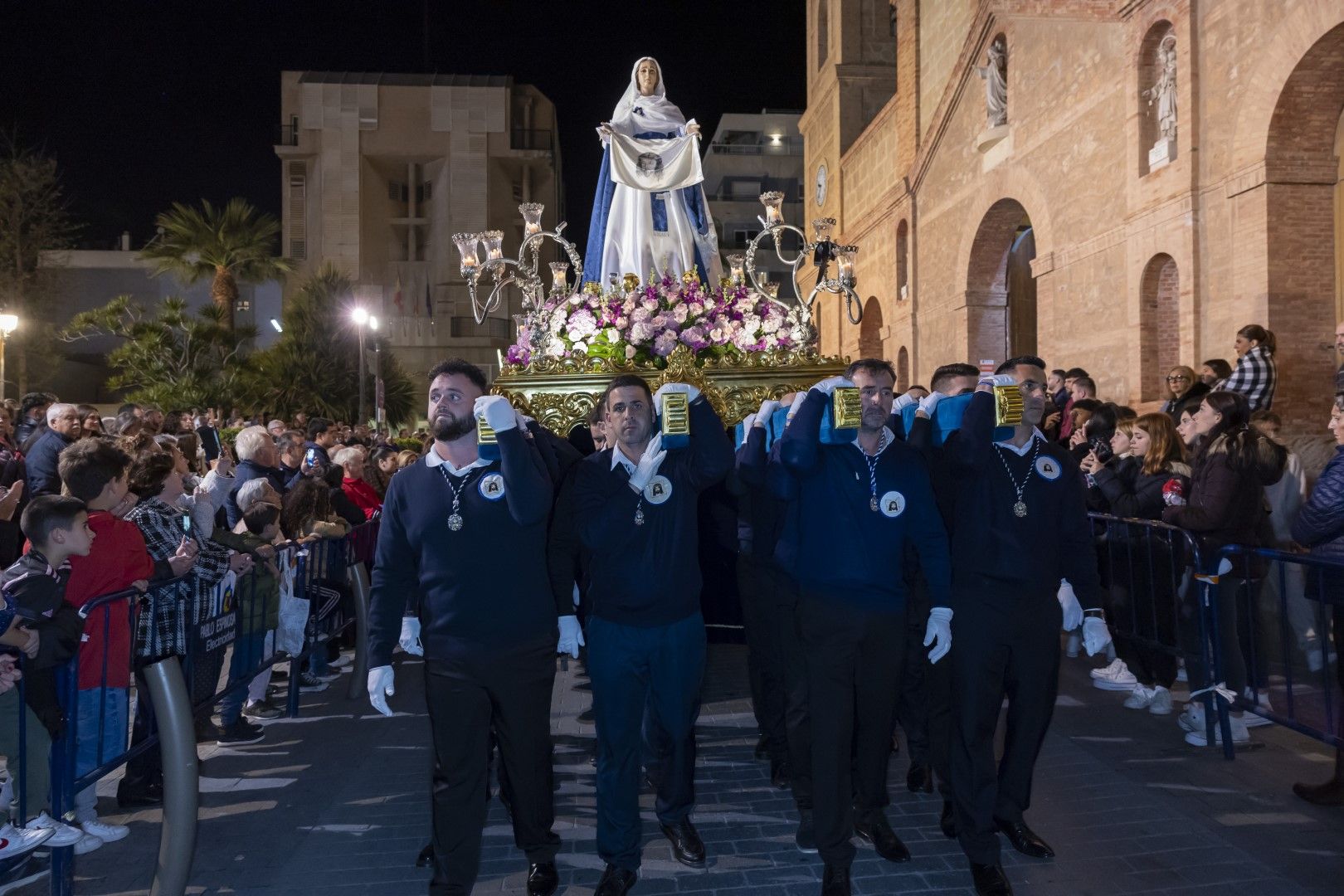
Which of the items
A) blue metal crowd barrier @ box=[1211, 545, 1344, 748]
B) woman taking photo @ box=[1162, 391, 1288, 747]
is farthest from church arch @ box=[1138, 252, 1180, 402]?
blue metal crowd barrier @ box=[1211, 545, 1344, 748]

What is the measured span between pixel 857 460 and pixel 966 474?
0.56m

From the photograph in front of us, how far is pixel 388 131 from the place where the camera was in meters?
44.6

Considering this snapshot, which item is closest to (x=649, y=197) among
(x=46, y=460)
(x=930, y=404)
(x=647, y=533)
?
(x=930, y=404)

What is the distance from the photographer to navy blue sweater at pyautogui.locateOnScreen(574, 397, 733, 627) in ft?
14.2

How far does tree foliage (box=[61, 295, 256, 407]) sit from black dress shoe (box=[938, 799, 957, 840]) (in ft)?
96.4

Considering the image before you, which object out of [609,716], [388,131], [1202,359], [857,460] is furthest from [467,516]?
[388,131]

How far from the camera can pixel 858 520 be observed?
4293mm

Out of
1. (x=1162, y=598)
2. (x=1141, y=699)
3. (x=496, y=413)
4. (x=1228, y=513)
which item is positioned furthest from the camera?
(x=1141, y=699)

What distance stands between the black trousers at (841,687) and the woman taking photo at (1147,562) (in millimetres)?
3127

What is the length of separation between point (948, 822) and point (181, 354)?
32694 millimetres

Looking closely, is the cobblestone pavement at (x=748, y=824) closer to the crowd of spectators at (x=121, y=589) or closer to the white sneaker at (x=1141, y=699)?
the white sneaker at (x=1141, y=699)

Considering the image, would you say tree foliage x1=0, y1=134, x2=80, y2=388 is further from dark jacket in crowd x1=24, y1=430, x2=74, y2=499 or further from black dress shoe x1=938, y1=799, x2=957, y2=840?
black dress shoe x1=938, y1=799, x2=957, y2=840

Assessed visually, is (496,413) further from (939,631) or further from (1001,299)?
(1001,299)

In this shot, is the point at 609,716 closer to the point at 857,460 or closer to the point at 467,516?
the point at 467,516
